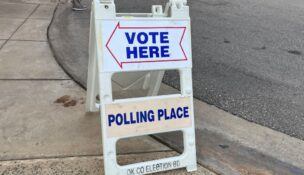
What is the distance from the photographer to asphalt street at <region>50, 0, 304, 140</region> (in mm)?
3943

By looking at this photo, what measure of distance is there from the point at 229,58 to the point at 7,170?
146 inches

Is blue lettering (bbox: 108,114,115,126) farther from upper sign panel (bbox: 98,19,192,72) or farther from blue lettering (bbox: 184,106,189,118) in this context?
blue lettering (bbox: 184,106,189,118)

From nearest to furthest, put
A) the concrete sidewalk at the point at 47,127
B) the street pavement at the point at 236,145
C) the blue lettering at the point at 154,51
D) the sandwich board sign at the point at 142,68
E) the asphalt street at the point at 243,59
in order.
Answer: the sandwich board sign at the point at 142,68, the blue lettering at the point at 154,51, the concrete sidewalk at the point at 47,127, the street pavement at the point at 236,145, the asphalt street at the point at 243,59

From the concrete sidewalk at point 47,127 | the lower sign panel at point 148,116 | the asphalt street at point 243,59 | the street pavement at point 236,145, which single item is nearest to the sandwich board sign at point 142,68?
the lower sign panel at point 148,116

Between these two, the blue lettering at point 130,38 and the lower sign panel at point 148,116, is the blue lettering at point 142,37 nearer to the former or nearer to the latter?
the blue lettering at point 130,38

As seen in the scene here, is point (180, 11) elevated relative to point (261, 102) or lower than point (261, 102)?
elevated

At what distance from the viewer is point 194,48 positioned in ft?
18.7

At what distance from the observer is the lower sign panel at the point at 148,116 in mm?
2512

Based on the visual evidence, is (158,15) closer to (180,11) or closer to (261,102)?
(180,11)

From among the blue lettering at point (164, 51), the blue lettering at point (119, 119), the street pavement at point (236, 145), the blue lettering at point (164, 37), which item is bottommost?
the street pavement at point (236, 145)

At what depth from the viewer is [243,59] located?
17.5 feet

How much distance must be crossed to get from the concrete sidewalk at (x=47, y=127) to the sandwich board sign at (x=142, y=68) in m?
0.22

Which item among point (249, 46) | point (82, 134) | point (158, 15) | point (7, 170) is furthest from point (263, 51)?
point (7, 170)

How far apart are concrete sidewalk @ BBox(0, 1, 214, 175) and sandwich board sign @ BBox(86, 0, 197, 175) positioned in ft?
0.73
